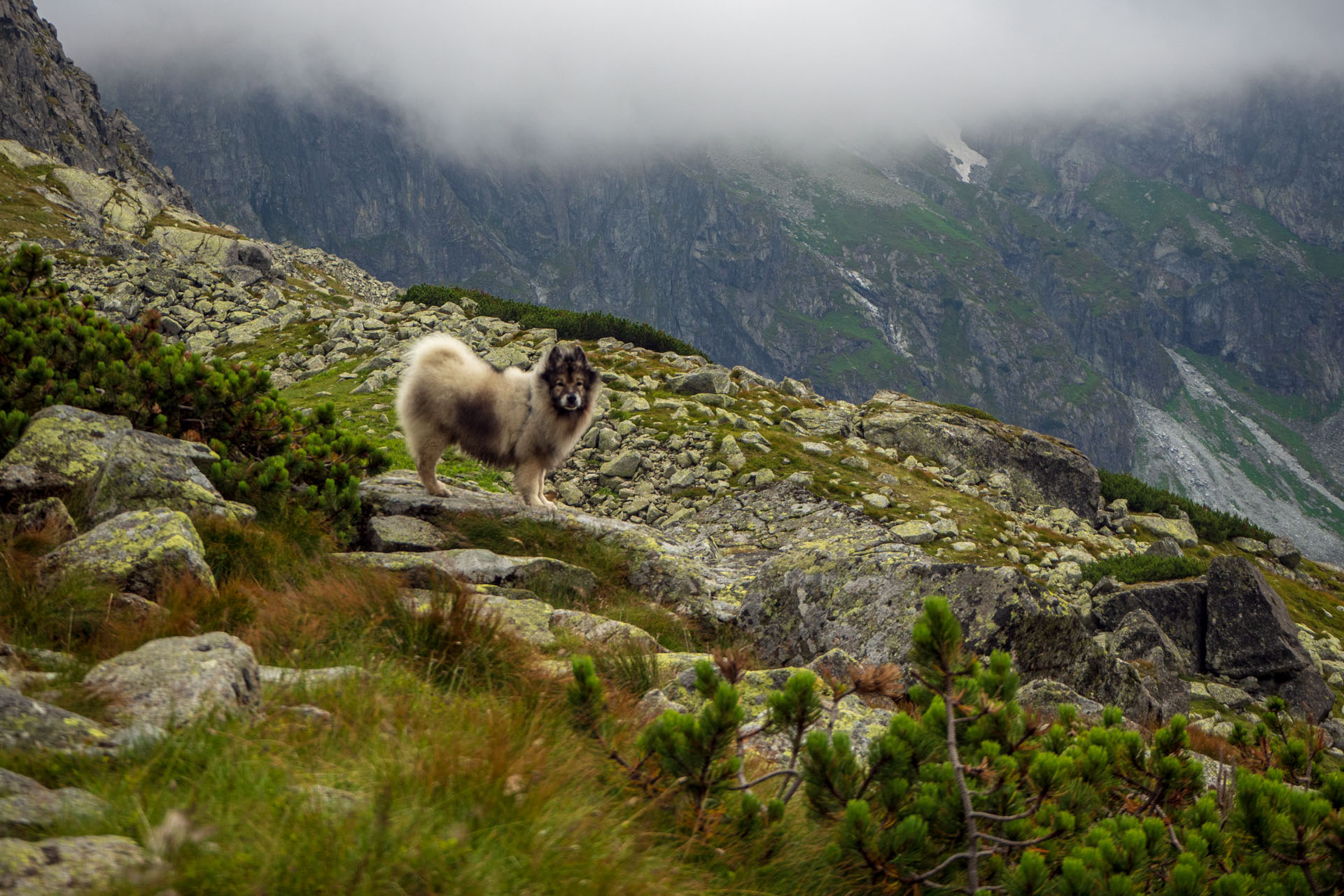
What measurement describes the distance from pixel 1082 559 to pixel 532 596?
20.8 m

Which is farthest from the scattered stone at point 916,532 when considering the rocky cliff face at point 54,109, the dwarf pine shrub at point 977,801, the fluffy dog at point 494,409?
the rocky cliff face at point 54,109

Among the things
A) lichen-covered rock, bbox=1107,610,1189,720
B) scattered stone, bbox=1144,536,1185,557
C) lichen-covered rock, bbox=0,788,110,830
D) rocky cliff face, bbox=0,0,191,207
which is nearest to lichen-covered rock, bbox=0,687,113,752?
lichen-covered rock, bbox=0,788,110,830

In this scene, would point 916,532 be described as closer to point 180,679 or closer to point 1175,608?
point 1175,608

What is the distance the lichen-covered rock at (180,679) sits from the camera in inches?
122

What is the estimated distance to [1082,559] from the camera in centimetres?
2225

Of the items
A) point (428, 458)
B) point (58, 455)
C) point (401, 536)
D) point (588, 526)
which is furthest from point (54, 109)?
point (588, 526)

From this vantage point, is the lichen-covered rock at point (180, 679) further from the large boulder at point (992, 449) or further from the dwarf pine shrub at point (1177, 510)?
the dwarf pine shrub at point (1177, 510)

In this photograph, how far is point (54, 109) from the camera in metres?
105

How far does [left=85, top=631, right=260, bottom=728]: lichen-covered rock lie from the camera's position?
309 centimetres

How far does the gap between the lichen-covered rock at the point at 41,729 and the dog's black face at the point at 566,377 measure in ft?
26.8

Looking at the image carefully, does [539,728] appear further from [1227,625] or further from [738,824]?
[1227,625]

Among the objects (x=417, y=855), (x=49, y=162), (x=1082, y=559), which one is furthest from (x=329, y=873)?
(x=49, y=162)

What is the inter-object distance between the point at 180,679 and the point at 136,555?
2442mm

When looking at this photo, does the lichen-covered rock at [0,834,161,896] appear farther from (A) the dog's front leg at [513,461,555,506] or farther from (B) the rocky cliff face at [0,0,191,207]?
(B) the rocky cliff face at [0,0,191,207]
